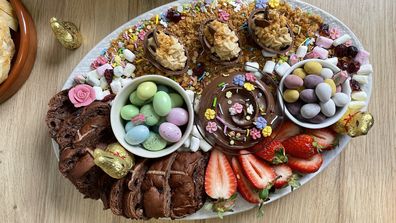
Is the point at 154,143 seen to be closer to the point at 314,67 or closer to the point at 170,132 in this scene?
the point at 170,132

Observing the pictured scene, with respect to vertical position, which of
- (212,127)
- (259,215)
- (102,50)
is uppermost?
(102,50)

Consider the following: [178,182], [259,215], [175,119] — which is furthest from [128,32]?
[259,215]

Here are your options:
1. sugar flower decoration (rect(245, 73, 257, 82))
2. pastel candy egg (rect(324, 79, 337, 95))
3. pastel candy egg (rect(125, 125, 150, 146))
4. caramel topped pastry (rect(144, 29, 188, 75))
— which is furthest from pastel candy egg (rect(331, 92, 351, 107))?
pastel candy egg (rect(125, 125, 150, 146))

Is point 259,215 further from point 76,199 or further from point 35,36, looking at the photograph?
point 35,36

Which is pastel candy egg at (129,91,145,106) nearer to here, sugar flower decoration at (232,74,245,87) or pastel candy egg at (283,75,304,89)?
sugar flower decoration at (232,74,245,87)

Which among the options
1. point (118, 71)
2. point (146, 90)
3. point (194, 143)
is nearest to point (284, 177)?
point (194, 143)

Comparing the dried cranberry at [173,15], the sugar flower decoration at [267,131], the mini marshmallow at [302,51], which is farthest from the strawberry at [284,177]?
the dried cranberry at [173,15]

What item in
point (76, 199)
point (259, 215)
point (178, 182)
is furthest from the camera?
point (76, 199)
